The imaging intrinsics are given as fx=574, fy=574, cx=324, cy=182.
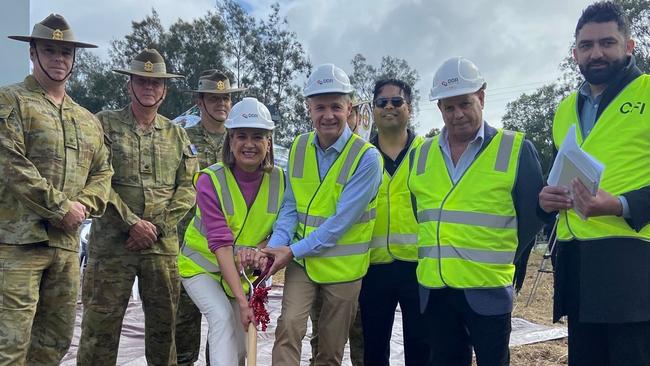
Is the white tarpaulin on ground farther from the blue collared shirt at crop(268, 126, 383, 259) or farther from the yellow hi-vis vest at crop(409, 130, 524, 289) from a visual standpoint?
the yellow hi-vis vest at crop(409, 130, 524, 289)

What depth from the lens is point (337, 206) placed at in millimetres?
3506

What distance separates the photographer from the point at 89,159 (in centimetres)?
415

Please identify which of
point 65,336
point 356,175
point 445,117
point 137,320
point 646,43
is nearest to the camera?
point 445,117

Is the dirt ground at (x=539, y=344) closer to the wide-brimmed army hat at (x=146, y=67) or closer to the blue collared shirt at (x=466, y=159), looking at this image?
the blue collared shirt at (x=466, y=159)

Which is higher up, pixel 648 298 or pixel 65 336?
pixel 648 298

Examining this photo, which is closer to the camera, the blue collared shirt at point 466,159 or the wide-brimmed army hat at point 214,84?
the blue collared shirt at point 466,159

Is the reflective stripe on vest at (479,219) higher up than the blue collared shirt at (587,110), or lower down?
lower down

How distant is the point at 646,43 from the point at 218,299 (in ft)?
102

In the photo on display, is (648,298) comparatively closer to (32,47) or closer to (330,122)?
(330,122)

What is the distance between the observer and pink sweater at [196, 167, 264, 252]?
140 inches

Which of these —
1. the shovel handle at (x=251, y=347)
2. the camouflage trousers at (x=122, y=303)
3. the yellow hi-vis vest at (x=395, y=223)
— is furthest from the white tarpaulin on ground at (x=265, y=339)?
the shovel handle at (x=251, y=347)

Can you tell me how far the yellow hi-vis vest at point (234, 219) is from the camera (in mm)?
3672

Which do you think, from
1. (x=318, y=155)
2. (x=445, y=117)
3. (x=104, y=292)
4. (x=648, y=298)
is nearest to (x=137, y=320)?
(x=104, y=292)

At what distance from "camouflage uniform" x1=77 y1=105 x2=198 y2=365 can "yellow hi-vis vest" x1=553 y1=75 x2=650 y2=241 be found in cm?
307
